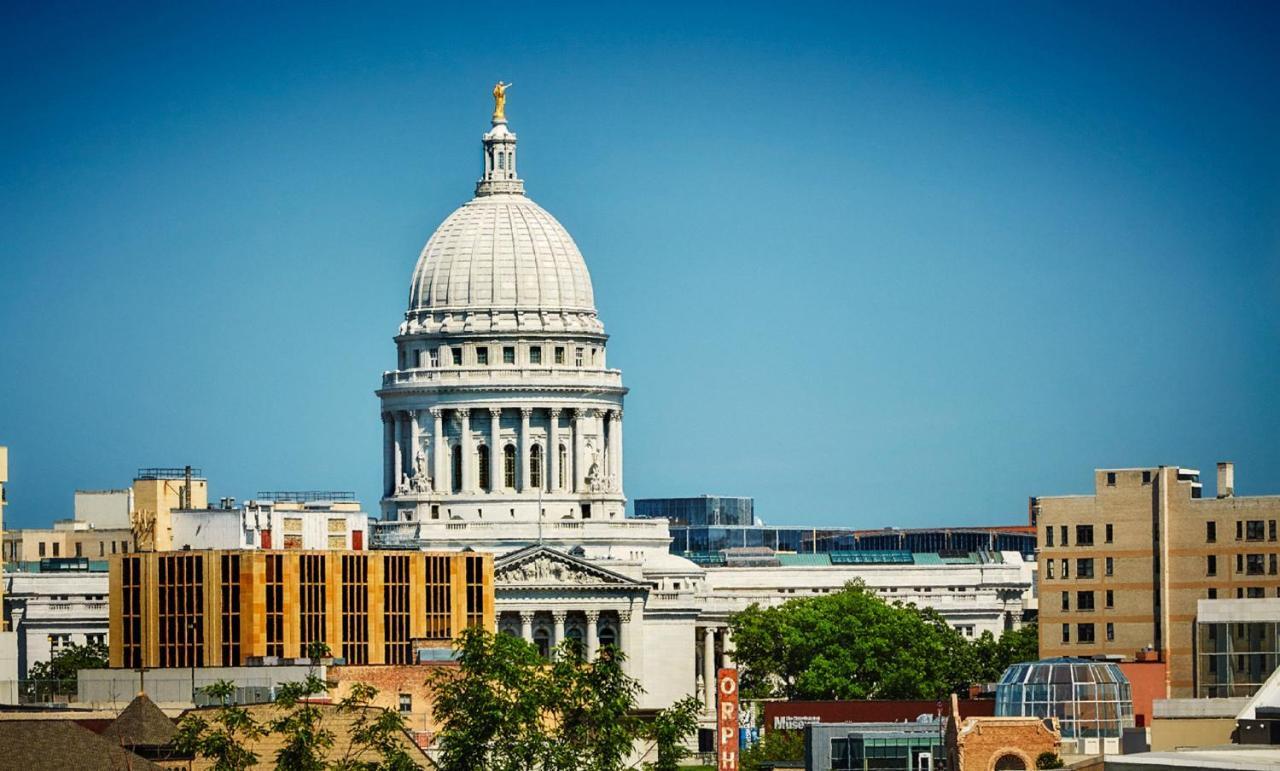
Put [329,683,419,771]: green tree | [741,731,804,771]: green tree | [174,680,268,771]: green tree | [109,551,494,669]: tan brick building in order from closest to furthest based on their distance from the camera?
1. [174,680,268,771]: green tree
2. [329,683,419,771]: green tree
3. [109,551,494,669]: tan brick building
4. [741,731,804,771]: green tree

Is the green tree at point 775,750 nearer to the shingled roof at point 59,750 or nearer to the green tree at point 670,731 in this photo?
the green tree at point 670,731

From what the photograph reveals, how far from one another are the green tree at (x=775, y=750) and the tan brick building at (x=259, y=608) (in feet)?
44.8

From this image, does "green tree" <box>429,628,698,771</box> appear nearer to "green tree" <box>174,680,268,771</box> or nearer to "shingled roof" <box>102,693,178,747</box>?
"green tree" <box>174,680,268,771</box>

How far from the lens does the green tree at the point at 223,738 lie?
131125mm

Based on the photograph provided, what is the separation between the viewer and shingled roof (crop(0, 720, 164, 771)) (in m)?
131

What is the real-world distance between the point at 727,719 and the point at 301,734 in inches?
857

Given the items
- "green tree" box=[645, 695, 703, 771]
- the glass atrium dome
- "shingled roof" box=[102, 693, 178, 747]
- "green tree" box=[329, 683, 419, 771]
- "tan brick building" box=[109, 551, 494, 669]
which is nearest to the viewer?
"green tree" box=[329, 683, 419, 771]

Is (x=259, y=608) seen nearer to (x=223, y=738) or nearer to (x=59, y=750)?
(x=59, y=750)

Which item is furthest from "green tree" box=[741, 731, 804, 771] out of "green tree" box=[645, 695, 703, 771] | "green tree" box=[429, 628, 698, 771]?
"green tree" box=[645, 695, 703, 771]

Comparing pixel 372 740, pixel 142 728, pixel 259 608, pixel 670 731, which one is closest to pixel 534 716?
pixel 670 731

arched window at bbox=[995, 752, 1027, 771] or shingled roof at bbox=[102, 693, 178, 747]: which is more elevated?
shingled roof at bbox=[102, 693, 178, 747]

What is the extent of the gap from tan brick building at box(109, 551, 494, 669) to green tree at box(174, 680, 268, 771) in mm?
43767

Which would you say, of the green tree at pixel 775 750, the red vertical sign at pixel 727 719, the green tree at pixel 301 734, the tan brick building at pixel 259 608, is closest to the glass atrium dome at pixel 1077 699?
the red vertical sign at pixel 727 719

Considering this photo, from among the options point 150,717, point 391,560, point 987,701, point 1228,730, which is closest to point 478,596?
point 391,560
